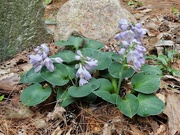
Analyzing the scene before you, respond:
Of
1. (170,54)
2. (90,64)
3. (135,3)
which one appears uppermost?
(90,64)

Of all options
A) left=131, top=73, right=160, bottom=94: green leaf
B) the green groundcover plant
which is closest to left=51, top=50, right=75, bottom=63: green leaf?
the green groundcover plant

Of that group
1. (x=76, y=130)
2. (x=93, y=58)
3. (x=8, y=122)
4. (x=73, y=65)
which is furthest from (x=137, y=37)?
(x=8, y=122)

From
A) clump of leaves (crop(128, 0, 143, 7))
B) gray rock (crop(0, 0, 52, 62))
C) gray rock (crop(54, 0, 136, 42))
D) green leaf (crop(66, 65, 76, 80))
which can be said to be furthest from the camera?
clump of leaves (crop(128, 0, 143, 7))

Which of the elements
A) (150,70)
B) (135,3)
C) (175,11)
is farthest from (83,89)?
(135,3)

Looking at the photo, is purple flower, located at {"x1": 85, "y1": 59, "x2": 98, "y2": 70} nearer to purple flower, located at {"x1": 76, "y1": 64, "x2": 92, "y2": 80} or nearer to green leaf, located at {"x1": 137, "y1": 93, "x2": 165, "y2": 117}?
purple flower, located at {"x1": 76, "y1": 64, "x2": 92, "y2": 80}

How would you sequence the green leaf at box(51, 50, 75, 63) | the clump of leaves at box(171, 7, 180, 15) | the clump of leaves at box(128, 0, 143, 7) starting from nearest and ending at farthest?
1. the green leaf at box(51, 50, 75, 63)
2. the clump of leaves at box(171, 7, 180, 15)
3. the clump of leaves at box(128, 0, 143, 7)

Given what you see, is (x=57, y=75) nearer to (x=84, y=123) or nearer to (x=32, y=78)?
(x=32, y=78)

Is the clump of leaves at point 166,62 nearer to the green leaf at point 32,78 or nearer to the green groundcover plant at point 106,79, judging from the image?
the green groundcover plant at point 106,79

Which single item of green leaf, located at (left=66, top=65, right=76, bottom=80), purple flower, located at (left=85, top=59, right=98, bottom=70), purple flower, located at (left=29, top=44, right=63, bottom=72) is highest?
purple flower, located at (left=29, top=44, right=63, bottom=72)
